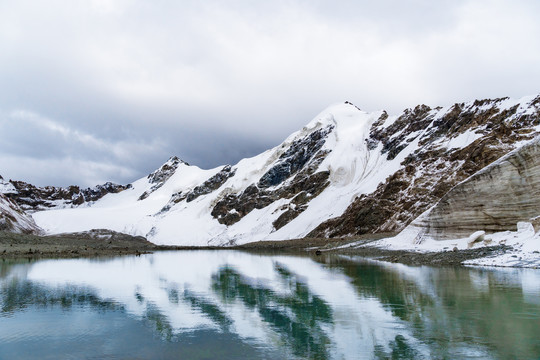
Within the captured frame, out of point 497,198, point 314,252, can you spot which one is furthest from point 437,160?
point 497,198

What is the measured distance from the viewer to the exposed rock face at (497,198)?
133 feet

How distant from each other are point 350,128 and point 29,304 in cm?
17392

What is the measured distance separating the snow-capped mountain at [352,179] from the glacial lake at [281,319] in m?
65.6

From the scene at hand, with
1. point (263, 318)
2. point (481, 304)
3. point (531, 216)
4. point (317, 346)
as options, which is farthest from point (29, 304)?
point (531, 216)

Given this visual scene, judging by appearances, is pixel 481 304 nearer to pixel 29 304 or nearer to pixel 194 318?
pixel 194 318

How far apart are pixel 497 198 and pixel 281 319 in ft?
110

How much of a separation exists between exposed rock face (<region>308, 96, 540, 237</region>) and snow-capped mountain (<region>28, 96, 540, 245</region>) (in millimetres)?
303

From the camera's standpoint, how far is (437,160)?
102062 millimetres

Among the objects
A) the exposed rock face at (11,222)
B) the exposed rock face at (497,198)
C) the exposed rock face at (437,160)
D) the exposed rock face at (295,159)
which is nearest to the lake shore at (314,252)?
the exposed rock face at (497,198)

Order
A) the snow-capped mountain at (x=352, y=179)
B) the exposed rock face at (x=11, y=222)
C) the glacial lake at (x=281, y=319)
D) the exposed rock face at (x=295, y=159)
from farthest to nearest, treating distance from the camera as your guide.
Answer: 1. the exposed rock face at (x=295, y=159)
2. the exposed rock face at (x=11, y=222)
3. the snow-capped mountain at (x=352, y=179)
4. the glacial lake at (x=281, y=319)

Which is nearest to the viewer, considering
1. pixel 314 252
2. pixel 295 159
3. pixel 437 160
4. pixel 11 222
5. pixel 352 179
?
pixel 314 252

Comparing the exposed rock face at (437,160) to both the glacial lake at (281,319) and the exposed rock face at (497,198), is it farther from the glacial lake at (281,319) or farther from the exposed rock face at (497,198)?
the glacial lake at (281,319)

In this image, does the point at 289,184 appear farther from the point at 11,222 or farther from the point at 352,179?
the point at 11,222

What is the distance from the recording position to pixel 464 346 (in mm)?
13547
